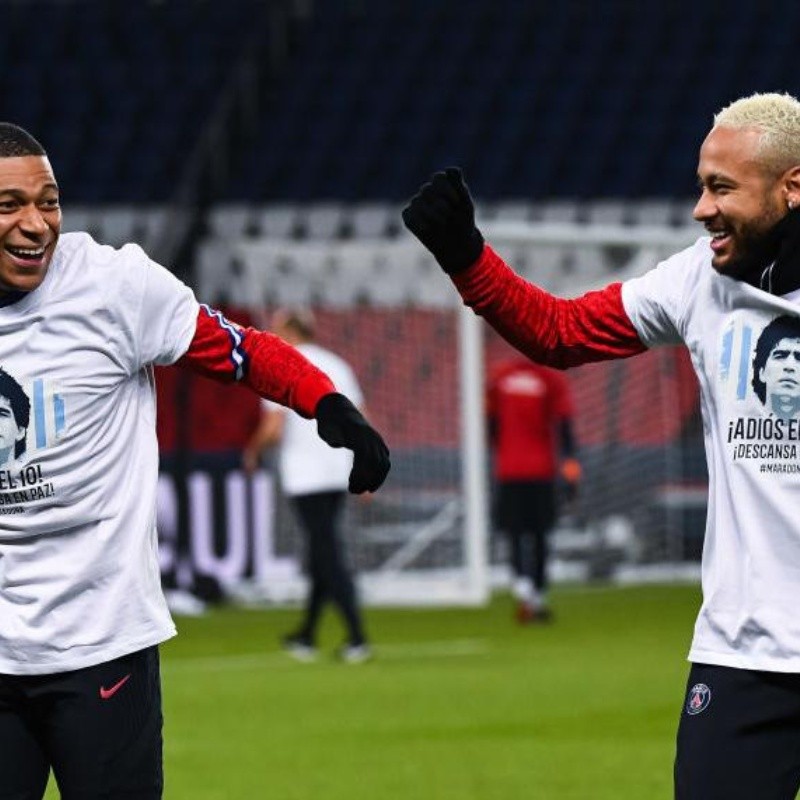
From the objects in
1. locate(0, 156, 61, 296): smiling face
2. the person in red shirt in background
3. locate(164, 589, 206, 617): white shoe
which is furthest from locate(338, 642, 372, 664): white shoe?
locate(0, 156, 61, 296): smiling face

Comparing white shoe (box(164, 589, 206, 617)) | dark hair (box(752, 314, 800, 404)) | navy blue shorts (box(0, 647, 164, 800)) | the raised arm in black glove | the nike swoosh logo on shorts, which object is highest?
the raised arm in black glove

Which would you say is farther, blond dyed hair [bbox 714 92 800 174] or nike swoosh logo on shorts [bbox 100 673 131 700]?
nike swoosh logo on shorts [bbox 100 673 131 700]

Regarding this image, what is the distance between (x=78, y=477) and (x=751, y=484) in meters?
1.28

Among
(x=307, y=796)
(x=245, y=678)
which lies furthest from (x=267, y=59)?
(x=307, y=796)

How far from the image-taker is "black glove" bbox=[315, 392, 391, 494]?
4375mm

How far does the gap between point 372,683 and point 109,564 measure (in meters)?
7.21

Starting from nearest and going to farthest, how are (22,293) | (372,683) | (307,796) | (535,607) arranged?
(22,293), (307,796), (372,683), (535,607)

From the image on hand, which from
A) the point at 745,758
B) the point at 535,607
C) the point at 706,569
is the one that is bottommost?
the point at 535,607

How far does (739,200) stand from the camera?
4.16 metres

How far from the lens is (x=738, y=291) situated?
4.20 metres

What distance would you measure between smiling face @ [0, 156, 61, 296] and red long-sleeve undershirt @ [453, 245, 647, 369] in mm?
802

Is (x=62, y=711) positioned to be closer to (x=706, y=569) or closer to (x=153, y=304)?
(x=153, y=304)

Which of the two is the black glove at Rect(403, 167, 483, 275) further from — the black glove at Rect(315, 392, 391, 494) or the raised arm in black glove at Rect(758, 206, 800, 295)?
the raised arm in black glove at Rect(758, 206, 800, 295)

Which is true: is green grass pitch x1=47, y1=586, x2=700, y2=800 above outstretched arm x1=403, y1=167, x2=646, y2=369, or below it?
below
